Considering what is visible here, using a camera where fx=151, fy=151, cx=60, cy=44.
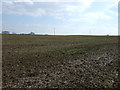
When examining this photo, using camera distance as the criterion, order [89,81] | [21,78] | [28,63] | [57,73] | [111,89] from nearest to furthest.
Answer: [111,89]
[89,81]
[21,78]
[57,73]
[28,63]

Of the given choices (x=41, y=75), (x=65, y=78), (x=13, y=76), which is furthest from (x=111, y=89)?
(x=13, y=76)

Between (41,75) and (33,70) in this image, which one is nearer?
(41,75)

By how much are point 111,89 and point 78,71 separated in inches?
143

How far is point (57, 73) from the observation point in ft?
39.4

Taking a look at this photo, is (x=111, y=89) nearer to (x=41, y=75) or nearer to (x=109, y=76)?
(x=109, y=76)

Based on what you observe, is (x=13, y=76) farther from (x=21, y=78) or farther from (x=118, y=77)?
(x=118, y=77)

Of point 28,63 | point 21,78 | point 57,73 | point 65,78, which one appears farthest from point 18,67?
point 65,78

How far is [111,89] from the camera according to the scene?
9.17 meters

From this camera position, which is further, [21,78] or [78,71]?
[78,71]

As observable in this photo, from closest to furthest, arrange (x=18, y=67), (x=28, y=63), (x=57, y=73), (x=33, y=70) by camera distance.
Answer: (x=57, y=73) → (x=33, y=70) → (x=18, y=67) → (x=28, y=63)

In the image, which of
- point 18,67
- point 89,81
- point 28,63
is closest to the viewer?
point 89,81

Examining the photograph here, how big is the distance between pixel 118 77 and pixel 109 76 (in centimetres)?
62

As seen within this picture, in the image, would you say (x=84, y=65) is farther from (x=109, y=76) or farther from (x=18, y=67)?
(x=18, y=67)

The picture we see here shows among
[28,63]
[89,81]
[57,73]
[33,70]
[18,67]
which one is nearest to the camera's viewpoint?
[89,81]
